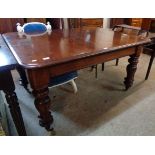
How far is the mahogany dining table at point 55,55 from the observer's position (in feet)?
3.55

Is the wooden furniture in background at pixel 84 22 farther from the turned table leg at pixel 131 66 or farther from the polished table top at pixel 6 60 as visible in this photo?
the polished table top at pixel 6 60

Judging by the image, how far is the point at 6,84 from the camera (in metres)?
1.02

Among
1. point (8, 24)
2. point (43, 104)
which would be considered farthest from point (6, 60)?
point (8, 24)

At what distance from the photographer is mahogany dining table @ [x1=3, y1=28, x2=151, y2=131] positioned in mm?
1083

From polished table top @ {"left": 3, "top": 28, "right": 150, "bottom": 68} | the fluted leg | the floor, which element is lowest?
the floor

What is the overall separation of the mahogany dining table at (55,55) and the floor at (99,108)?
0.28 m

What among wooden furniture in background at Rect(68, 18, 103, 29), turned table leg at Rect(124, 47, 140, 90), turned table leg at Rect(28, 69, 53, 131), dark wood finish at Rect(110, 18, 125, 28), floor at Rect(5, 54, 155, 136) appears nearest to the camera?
turned table leg at Rect(28, 69, 53, 131)

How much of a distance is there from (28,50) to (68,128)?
0.81m

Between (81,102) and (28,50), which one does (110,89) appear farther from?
(28,50)

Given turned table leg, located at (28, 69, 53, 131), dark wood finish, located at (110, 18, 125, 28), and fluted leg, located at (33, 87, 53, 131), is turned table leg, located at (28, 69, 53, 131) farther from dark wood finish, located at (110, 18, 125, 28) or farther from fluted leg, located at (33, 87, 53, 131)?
dark wood finish, located at (110, 18, 125, 28)

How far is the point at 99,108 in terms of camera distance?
5.74 ft

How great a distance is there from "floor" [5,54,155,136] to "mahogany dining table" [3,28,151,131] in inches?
10.9

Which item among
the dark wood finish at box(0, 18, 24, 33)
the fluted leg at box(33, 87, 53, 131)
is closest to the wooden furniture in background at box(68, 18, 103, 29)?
the dark wood finish at box(0, 18, 24, 33)
